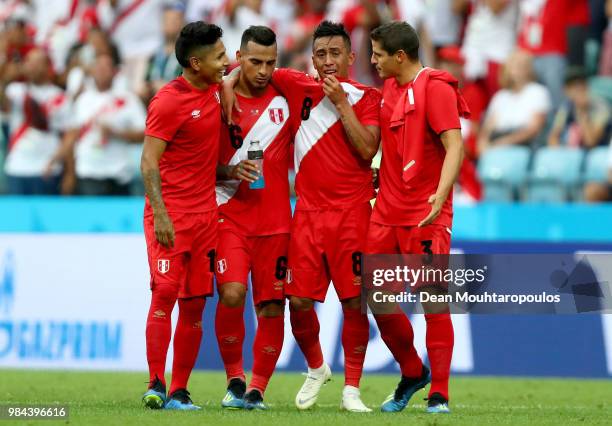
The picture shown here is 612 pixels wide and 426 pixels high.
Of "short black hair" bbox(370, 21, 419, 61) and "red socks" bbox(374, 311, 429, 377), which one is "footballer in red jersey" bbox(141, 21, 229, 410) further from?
"red socks" bbox(374, 311, 429, 377)

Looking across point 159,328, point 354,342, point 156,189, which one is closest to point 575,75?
point 354,342

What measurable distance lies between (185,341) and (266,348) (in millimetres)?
598

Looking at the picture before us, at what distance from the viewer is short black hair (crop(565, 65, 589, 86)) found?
1650 centimetres

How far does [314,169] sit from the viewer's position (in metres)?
10.2

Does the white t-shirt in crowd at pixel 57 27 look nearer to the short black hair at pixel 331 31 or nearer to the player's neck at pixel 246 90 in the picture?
the player's neck at pixel 246 90

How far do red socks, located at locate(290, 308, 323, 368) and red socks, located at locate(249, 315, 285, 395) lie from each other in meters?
0.13

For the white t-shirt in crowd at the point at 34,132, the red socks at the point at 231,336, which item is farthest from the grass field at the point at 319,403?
the white t-shirt in crowd at the point at 34,132

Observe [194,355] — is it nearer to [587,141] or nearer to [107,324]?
[107,324]

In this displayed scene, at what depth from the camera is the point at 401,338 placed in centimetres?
1015

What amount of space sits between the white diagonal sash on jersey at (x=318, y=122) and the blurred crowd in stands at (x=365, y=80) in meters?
6.28

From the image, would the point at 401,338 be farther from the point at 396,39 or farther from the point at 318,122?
the point at 396,39

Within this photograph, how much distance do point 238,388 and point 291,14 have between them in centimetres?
892

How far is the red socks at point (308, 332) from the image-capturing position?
10234 millimetres

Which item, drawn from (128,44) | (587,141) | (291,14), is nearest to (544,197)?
(587,141)
